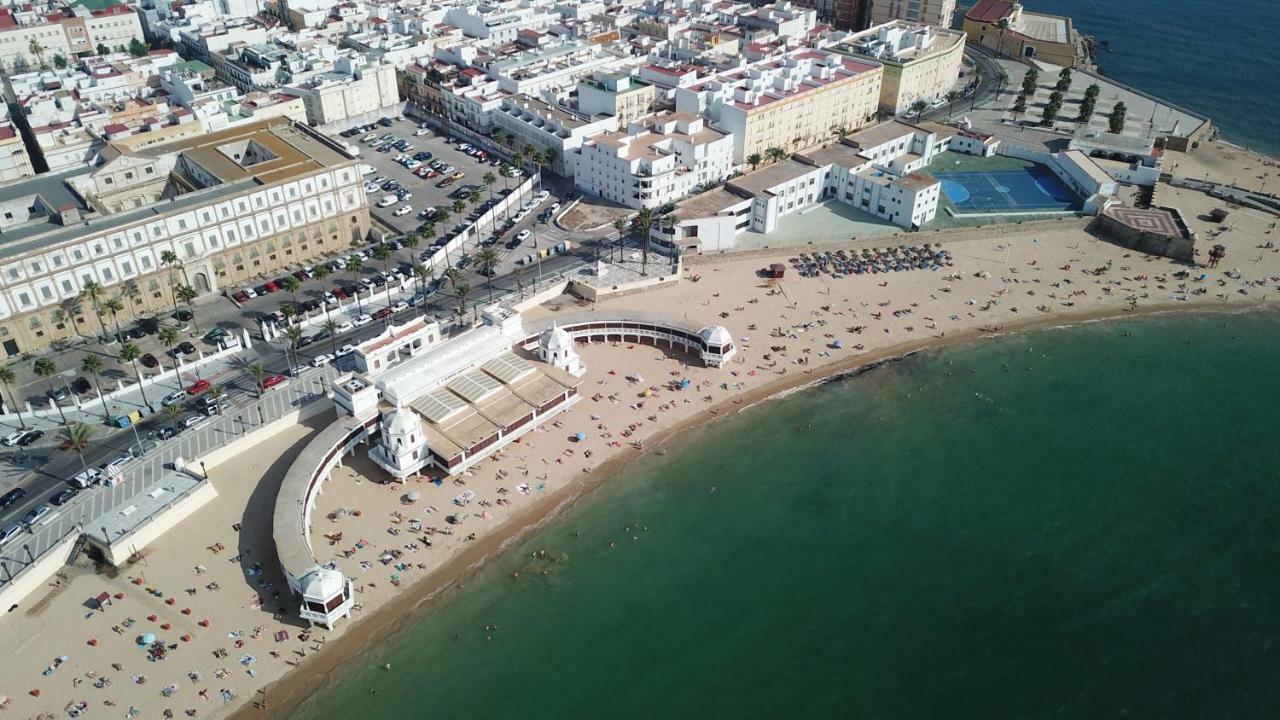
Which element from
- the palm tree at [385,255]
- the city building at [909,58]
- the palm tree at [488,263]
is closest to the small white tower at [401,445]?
the palm tree at [385,255]

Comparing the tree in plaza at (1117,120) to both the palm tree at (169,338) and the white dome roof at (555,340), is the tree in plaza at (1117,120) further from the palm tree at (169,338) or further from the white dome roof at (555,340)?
the palm tree at (169,338)

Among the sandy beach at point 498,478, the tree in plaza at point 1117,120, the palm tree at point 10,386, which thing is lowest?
the sandy beach at point 498,478

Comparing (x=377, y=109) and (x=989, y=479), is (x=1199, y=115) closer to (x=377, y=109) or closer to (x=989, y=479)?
(x=989, y=479)

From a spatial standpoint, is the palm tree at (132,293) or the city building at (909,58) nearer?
the palm tree at (132,293)

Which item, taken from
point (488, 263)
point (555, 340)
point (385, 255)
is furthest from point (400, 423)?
point (385, 255)

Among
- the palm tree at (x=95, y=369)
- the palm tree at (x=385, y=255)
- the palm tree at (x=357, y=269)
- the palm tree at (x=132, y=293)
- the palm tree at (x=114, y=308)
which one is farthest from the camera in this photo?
the palm tree at (x=385, y=255)

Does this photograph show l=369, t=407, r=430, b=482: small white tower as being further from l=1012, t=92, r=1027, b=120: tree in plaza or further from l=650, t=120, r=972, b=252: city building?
l=1012, t=92, r=1027, b=120: tree in plaza
